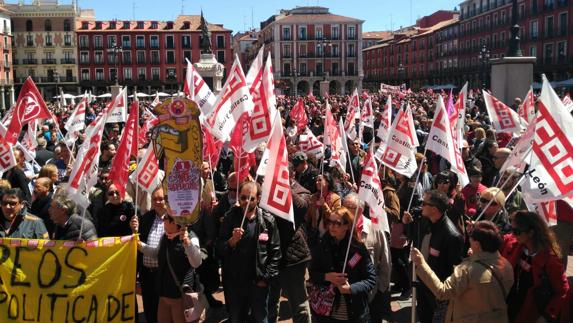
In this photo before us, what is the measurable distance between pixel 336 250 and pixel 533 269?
1.44 meters

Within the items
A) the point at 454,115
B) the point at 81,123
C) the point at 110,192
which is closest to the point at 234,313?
the point at 110,192

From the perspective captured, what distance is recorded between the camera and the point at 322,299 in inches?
185

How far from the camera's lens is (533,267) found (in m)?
4.42

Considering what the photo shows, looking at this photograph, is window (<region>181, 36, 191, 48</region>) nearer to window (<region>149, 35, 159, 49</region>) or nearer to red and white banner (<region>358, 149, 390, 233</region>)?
window (<region>149, 35, 159, 49</region>)

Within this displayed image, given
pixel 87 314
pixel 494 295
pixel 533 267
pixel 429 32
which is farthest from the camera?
pixel 429 32

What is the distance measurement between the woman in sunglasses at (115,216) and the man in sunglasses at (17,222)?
747 mm

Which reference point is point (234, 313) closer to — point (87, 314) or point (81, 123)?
point (87, 314)

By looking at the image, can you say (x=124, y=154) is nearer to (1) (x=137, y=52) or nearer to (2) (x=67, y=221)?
(2) (x=67, y=221)

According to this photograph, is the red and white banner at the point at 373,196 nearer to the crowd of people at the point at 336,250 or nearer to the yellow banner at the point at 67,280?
the crowd of people at the point at 336,250

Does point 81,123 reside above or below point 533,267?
above

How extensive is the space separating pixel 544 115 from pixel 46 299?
4.26 metres

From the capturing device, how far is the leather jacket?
521 cm

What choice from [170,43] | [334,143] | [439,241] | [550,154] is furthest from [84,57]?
[550,154]

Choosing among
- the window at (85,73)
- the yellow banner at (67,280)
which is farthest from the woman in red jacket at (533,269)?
the window at (85,73)
